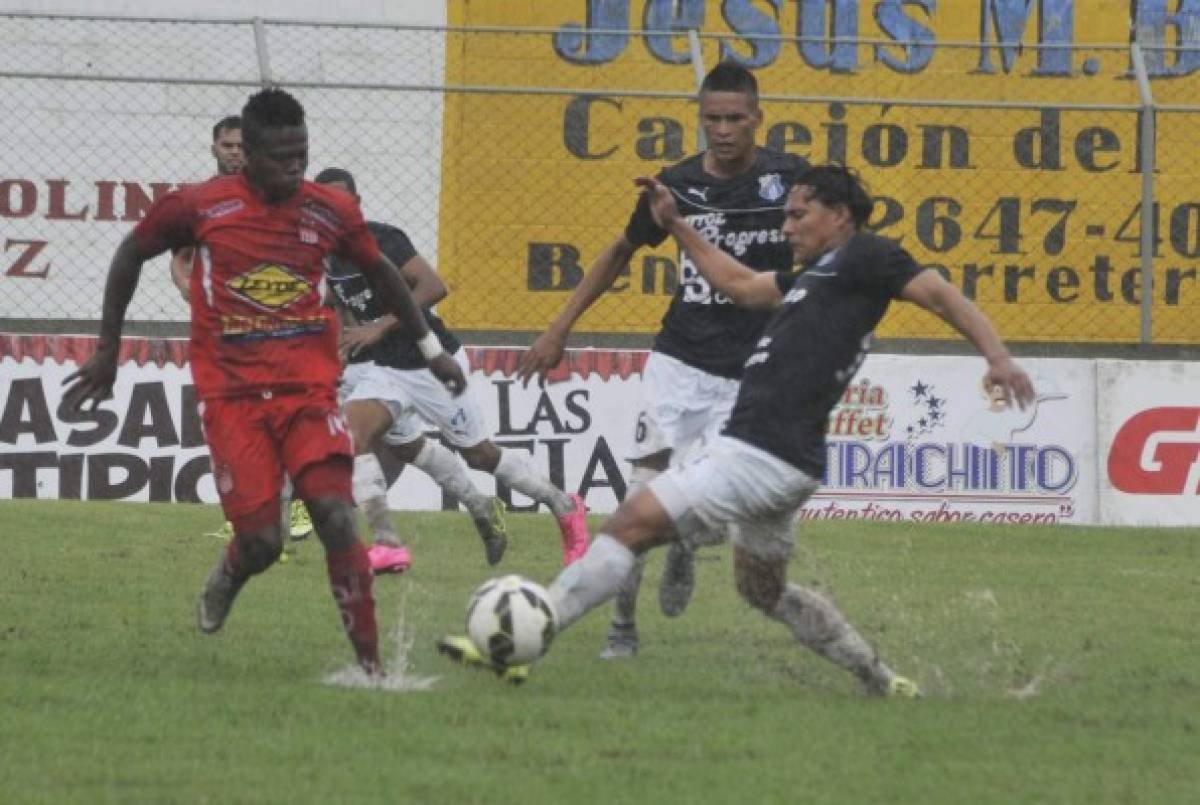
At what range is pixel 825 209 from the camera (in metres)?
7.89

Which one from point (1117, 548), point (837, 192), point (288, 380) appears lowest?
point (1117, 548)

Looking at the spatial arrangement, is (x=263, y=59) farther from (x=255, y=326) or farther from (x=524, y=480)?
(x=255, y=326)

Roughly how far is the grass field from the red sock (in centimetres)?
25

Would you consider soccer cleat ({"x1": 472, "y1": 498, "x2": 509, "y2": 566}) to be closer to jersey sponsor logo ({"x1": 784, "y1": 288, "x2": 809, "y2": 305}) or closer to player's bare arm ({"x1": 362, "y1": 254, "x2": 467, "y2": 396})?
player's bare arm ({"x1": 362, "y1": 254, "x2": 467, "y2": 396})

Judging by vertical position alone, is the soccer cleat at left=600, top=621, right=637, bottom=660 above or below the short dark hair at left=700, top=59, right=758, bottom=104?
below

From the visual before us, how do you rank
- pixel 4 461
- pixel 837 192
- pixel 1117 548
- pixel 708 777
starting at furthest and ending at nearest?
pixel 4 461, pixel 1117 548, pixel 837 192, pixel 708 777

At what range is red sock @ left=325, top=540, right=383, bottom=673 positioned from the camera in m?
7.84

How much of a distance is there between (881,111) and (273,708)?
12945 millimetres

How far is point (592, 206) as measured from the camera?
1869 cm

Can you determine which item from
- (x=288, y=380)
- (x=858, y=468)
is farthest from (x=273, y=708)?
(x=858, y=468)

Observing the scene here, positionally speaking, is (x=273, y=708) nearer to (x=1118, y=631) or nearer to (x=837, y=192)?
(x=837, y=192)

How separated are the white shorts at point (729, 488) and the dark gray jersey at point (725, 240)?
5.77 ft

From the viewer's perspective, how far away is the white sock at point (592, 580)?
7.54 meters

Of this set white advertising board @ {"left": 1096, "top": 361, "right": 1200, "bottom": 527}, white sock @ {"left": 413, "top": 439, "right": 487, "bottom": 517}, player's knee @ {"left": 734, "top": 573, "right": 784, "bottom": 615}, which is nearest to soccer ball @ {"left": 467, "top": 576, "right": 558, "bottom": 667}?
player's knee @ {"left": 734, "top": 573, "right": 784, "bottom": 615}
